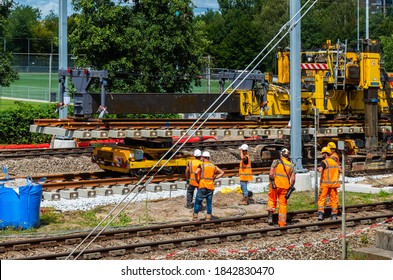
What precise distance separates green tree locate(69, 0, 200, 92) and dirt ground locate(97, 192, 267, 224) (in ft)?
54.0

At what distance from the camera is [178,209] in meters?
19.2

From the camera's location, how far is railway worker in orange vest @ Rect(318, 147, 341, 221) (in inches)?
703

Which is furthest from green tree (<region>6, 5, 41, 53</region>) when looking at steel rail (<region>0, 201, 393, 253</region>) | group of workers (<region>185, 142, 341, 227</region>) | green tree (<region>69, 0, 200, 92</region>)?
group of workers (<region>185, 142, 341, 227</region>)

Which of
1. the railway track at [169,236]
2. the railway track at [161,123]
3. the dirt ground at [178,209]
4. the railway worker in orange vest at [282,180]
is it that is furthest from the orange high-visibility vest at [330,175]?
the railway track at [161,123]

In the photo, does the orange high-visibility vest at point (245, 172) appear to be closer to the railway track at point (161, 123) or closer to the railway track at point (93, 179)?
the railway track at point (93, 179)

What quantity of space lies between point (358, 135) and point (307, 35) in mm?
51912

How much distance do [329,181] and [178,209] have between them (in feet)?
11.8

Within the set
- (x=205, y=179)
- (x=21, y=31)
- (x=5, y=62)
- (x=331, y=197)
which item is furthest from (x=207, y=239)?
(x=21, y=31)

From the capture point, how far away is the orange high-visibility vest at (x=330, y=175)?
58.5 ft

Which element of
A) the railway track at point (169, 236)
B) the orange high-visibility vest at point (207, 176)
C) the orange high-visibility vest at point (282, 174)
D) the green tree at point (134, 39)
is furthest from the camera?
the green tree at point (134, 39)

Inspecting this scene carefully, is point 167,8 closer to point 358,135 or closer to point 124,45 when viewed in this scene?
point 124,45

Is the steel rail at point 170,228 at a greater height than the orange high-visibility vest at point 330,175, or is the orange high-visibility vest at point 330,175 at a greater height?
the orange high-visibility vest at point 330,175

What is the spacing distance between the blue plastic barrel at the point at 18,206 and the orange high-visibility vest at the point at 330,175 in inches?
239
